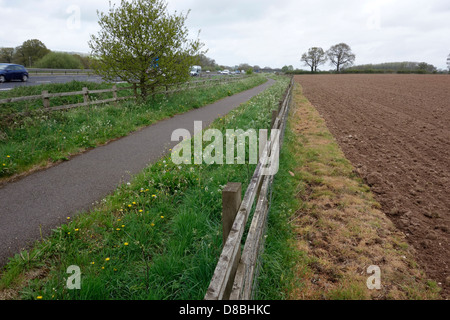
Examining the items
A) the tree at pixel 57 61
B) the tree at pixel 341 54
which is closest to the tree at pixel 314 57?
the tree at pixel 341 54

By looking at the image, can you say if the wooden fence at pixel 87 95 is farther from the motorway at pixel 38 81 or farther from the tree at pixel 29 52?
the tree at pixel 29 52

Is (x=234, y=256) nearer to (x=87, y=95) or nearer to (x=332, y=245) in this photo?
(x=332, y=245)

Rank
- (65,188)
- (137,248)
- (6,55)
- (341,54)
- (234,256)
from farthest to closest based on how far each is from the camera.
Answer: (341,54) → (6,55) → (65,188) → (137,248) → (234,256)

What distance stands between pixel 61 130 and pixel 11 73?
63.9 ft

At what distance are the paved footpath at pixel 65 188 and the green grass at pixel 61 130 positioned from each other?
1.38 feet

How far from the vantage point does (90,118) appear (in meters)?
8.77

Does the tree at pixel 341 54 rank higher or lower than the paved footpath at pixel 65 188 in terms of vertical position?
higher

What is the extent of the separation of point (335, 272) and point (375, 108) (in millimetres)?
14810

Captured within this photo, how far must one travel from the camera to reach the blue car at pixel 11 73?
20.6m

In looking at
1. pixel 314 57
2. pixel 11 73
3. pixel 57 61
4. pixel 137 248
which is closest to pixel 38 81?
pixel 11 73

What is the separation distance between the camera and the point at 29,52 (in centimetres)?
4850
